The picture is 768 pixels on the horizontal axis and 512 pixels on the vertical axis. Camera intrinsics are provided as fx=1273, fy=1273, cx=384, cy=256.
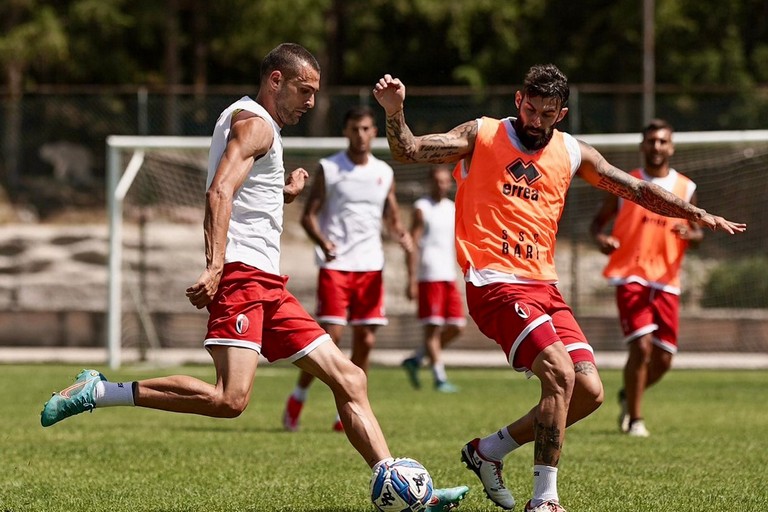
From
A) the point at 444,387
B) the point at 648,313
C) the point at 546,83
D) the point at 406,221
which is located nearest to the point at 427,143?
the point at 546,83

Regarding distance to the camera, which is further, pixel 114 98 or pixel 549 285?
pixel 114 98

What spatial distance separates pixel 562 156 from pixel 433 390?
850 centimetres

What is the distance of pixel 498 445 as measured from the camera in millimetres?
6723

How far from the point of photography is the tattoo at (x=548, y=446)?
6.26 m

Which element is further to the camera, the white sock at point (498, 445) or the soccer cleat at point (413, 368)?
the soccer cleat at point (413, 368)

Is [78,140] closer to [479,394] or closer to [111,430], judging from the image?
[479,394]

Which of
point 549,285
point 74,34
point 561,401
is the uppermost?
point 74,34

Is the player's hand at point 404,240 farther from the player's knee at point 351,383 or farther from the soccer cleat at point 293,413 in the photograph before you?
the player's knee at point 351,383

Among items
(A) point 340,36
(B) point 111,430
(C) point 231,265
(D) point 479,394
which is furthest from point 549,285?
(A) point 340,36

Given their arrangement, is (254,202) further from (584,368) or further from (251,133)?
(584,368)

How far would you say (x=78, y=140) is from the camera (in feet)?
82.0

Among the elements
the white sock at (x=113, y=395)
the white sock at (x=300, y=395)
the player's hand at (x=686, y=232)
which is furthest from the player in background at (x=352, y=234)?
the white sock at (x=113, y=395)

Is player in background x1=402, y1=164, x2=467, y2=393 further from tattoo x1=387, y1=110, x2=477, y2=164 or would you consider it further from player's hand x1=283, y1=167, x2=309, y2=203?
tattoo x1=387, y1=110, x2=477, y2=164

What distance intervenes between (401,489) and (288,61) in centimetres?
218
